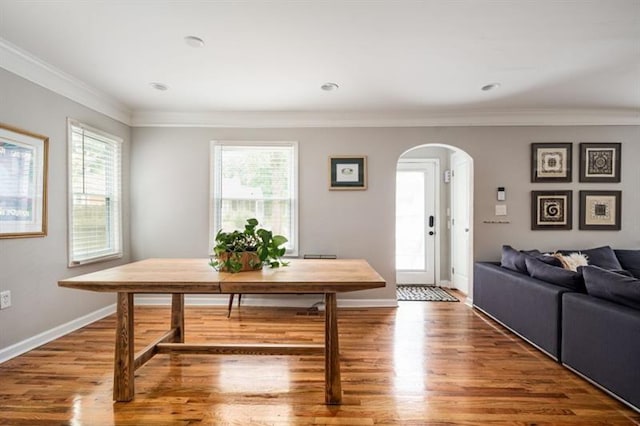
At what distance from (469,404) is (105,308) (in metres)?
3.73

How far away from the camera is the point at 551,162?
3814mm

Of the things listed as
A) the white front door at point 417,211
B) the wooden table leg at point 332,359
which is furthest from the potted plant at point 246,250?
the white front door at point 417,211

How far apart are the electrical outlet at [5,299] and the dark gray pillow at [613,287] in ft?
14.4

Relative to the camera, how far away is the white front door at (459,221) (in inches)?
175

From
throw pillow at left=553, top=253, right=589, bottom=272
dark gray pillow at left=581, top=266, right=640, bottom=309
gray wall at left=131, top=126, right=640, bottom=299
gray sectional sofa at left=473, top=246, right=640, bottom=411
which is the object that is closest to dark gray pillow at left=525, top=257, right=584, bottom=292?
gray sectional sofa at left=473, top=246, right=640, bottom=411

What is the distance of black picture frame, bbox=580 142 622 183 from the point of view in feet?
12.4

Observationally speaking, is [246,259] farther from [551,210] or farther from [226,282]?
[551,210]

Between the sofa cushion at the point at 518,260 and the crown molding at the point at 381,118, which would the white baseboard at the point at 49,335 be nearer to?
the crown molding at the point at 381,118

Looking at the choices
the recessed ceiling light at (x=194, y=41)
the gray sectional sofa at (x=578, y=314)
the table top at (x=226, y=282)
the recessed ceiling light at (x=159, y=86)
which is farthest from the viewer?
the recessed ceiling light at (x=159, y=86)

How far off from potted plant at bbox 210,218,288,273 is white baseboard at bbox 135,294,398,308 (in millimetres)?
1879

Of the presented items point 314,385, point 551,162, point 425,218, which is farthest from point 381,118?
point 314,385

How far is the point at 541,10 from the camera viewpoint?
1941 millimetres

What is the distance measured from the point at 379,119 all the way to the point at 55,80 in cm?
333

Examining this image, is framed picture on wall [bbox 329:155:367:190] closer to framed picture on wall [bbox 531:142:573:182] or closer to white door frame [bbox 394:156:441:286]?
white door frame [bbox 394:156:441:286]
